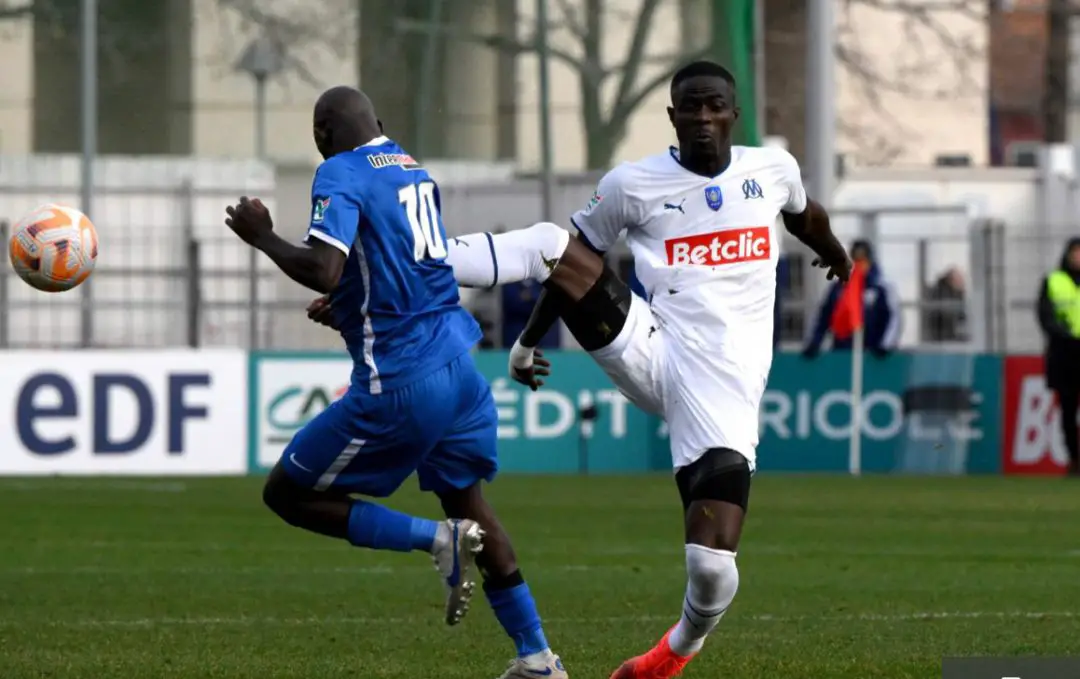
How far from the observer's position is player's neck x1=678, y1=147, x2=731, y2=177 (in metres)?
8.31

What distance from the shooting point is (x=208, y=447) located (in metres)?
21.1

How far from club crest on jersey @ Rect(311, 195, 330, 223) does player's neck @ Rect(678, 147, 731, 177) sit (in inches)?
52.7

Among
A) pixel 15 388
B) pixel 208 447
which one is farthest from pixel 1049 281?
pixel 15 388

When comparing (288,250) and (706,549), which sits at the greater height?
(288,250)

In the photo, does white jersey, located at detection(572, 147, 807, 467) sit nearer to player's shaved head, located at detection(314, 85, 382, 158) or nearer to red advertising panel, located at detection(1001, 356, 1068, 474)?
player's shaved head, located at detection(314, 85, 382, 158)

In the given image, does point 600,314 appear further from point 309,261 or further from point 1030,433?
point 1030,433

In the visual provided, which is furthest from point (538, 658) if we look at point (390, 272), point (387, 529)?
point (390, 272)

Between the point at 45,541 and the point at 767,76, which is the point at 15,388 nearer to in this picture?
the point at 45,541

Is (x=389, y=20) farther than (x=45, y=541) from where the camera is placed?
Yes

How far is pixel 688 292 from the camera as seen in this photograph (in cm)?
826

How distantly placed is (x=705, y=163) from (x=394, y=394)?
1366 mm

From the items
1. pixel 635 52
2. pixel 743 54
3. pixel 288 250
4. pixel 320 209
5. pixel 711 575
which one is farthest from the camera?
pixel 635 52

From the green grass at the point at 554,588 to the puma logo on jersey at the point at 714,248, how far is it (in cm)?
154

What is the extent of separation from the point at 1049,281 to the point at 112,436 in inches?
330
